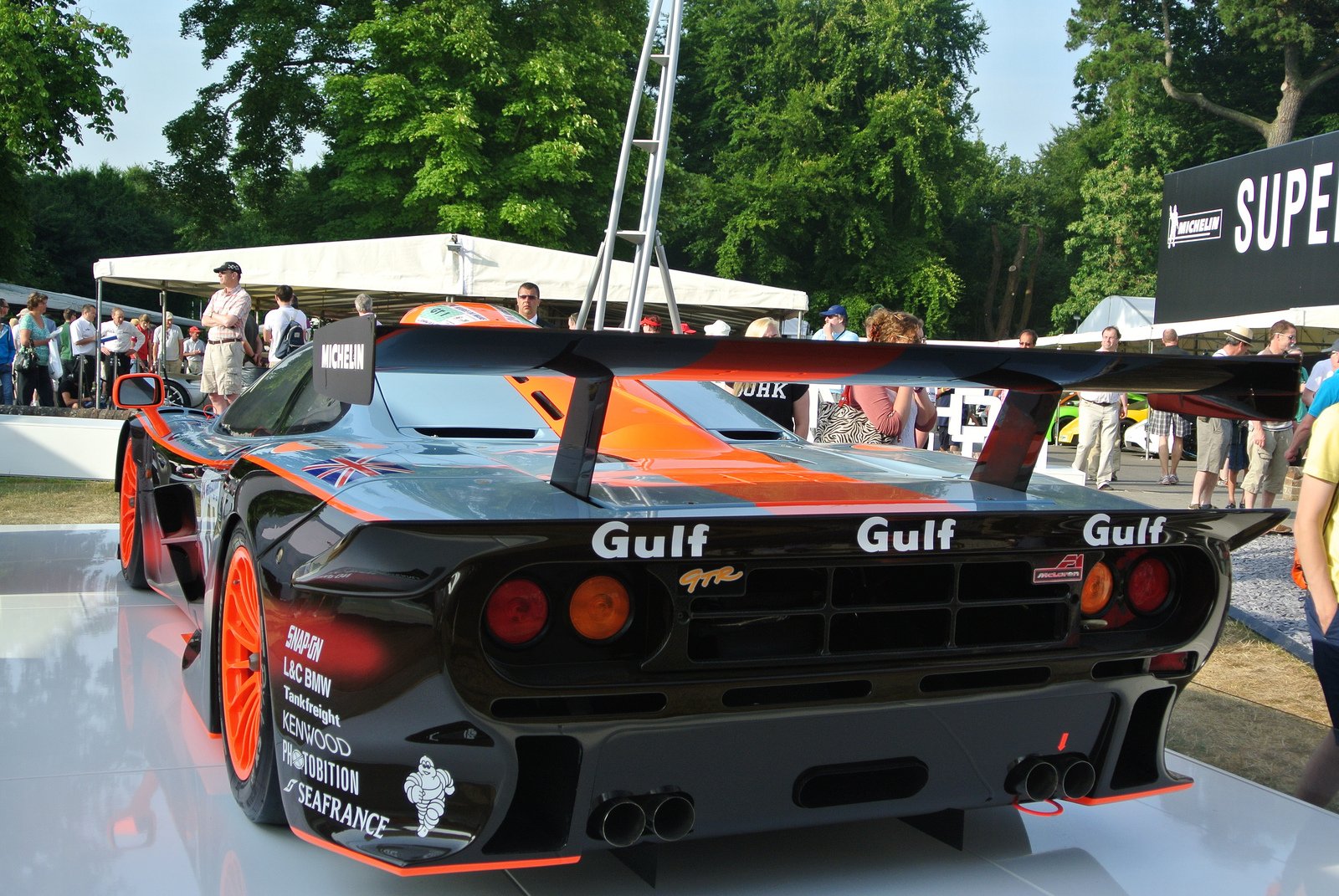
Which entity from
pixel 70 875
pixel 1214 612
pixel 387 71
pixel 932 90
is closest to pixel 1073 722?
pixel 1214 612

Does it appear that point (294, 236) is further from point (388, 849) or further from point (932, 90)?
point (388, 849)

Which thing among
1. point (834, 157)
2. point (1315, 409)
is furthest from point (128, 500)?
point (834, 157)

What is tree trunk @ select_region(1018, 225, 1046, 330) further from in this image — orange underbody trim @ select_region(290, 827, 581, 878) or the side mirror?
orange underbody trim @ select_region(290, 827, 581, 878)

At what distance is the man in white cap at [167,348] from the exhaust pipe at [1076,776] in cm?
1857

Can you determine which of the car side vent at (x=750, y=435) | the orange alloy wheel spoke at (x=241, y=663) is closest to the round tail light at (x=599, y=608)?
the orange alloy wheel spoke at (x=241, y=663)

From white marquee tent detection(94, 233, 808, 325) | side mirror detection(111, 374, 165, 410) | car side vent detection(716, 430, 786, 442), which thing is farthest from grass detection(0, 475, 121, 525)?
car side vent detection(716, 430, 786, 442)

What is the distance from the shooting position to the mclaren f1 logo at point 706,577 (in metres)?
1.99

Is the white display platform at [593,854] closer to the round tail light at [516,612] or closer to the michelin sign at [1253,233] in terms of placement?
the round tail light at [516,612]

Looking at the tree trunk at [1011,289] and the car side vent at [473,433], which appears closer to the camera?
the car side vent at [473,433]

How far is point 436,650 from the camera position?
1.87m

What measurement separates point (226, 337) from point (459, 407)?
759 cm

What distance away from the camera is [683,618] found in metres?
2.00

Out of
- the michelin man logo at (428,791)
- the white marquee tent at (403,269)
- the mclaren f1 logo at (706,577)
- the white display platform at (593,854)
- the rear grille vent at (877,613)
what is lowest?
the white display platform at (593,854)

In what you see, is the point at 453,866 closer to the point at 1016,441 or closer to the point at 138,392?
the point at 1016,441
